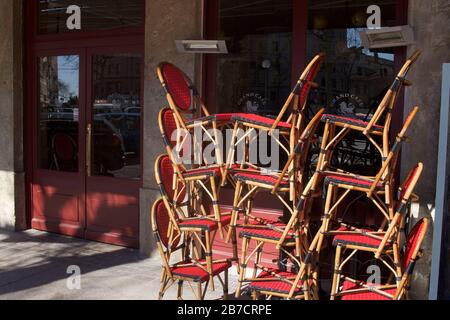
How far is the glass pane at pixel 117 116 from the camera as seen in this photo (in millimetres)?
5504

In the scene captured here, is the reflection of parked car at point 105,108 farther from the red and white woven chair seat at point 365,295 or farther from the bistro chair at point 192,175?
the red and white woven chair seat at point 365,295

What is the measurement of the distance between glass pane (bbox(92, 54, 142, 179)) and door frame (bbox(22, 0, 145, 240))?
14cm

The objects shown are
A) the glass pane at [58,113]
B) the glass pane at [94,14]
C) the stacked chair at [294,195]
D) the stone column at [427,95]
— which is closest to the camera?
the stacked chair at [294,195]

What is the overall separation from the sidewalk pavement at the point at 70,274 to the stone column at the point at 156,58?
44cm

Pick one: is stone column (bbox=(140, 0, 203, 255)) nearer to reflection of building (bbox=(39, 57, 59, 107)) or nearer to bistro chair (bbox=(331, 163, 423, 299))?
reflection of building (bbox=(39, 57, 59, 107))

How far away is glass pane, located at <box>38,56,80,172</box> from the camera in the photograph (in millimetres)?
5992

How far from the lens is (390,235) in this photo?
304 centimetres

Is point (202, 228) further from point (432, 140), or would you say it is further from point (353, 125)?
point (432, 140)

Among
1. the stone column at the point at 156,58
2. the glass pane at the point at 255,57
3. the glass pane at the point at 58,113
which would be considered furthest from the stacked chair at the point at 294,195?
the glass pane at the point at 58,113

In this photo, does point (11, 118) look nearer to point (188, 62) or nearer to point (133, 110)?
point (133, 110)

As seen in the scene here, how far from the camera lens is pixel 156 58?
5.14m

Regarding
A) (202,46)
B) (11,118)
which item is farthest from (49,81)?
(202,46)

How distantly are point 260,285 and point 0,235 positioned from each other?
396 cm

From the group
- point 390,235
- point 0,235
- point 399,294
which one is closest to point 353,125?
point 390,235
